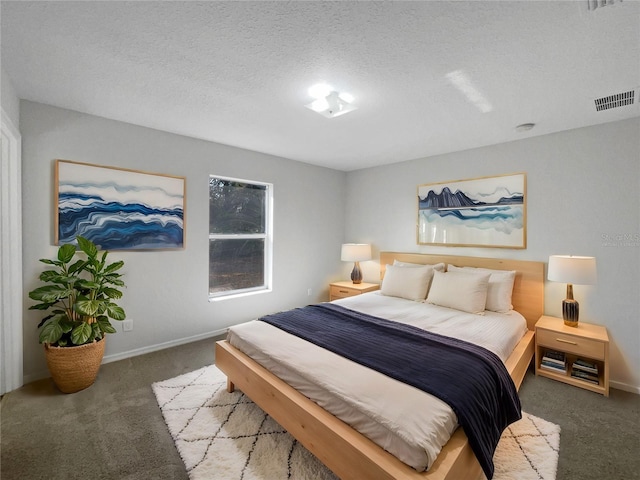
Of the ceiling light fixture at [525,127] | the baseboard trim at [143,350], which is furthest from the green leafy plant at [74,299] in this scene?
the ceiling light fixture at [525,127]

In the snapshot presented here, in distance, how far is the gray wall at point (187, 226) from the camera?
2.49 metres

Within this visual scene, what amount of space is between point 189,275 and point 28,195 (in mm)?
1538

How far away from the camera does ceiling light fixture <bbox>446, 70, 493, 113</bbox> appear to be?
1968 mm

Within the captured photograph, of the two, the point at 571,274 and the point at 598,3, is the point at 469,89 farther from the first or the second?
the point at 571,274

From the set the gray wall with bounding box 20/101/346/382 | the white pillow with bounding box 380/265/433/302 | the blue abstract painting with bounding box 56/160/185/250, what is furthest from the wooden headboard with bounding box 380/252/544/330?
the blue abstract painting with bounding box 56/160/185/250

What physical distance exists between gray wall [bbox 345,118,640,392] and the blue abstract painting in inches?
135

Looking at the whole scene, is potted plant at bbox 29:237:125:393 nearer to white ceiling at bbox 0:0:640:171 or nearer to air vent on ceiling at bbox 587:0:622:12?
white ceiling at bbox 0:0:640:171

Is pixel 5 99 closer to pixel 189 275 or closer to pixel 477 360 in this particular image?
pixel 189 275

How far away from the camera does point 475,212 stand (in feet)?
11.6

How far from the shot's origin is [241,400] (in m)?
2.29

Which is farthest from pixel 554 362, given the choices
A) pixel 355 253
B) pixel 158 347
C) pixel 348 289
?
pixel 158 347

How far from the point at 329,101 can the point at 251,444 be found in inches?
96.3

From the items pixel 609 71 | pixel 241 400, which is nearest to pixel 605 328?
pixel 609 71

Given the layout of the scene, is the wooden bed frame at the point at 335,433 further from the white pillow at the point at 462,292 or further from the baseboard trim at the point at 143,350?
the baseboard trim at the point at 143,350
